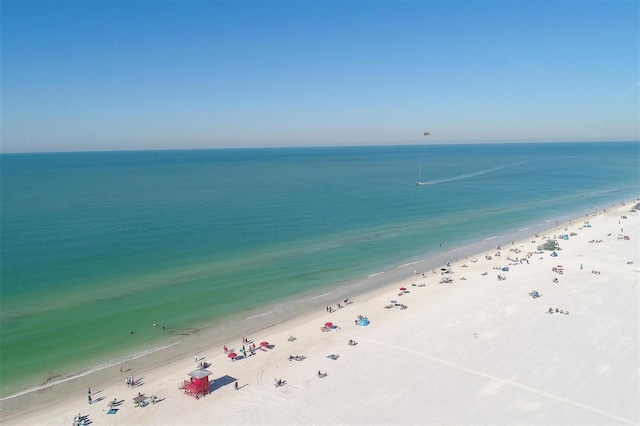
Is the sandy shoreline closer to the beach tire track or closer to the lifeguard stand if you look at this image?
the beach tire track

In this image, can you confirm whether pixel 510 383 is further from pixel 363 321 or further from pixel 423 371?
pixel 363 321

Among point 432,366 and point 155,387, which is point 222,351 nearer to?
point 155,387

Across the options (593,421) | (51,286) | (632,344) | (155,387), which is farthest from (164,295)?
(632,344)

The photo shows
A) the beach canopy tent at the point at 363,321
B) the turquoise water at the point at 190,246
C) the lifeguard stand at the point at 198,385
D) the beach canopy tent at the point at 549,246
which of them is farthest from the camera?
the beach canopy tent at the point at 549,246

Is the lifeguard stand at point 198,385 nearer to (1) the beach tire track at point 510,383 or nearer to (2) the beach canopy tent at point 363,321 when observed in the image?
(1) the beach tire track at point 510,383

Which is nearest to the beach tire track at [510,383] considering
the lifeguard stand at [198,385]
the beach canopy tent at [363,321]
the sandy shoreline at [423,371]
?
the sandy shoreline at [423,371]

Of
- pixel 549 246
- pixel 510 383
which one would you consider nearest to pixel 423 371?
pixel 510 383
